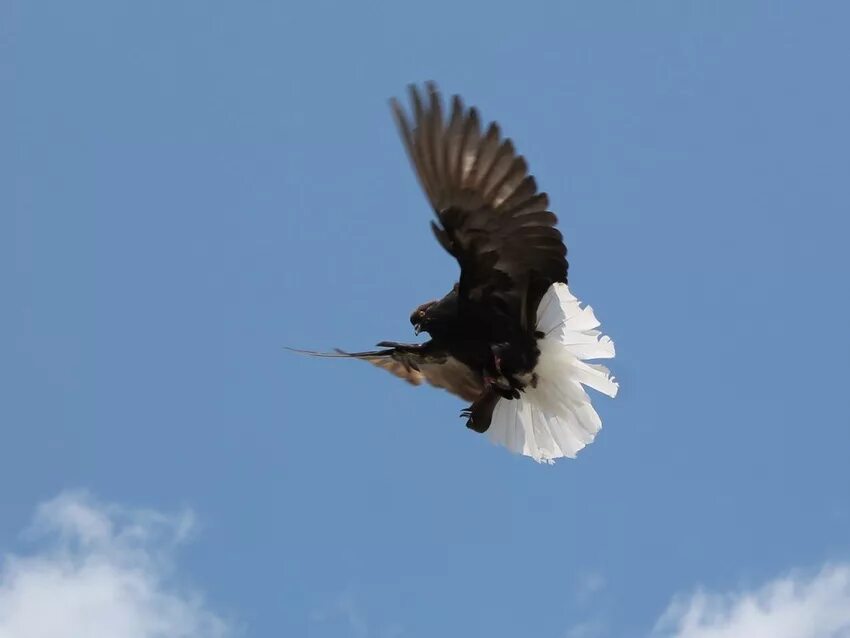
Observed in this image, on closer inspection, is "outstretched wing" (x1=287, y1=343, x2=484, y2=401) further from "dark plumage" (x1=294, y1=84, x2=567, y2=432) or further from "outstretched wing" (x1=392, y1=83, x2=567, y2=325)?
"outstretched wing" (x1=392, y1=83, x2=567, y2=325)

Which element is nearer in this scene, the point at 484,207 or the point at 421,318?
the point at 484,207

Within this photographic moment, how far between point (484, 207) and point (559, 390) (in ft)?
5.59

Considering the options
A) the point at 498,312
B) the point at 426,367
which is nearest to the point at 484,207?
the point at 498,312

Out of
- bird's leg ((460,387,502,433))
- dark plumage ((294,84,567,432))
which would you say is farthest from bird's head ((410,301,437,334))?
bird's leg ((460,387,502,433))

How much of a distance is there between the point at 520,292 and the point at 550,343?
551 millimetres

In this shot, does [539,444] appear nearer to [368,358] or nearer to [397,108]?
[368,358]

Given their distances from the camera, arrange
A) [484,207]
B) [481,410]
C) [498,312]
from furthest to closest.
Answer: [481,410], [498,312], [484,207]

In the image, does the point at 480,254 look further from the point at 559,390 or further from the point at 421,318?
the point at 559,390

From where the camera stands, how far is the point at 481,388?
27.3ft

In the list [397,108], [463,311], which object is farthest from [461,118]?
[463,311]

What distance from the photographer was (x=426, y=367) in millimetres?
8391

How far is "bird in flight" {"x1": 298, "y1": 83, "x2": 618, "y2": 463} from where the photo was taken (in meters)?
6.88

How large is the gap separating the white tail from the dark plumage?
117 mm

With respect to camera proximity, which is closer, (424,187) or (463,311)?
(424,187)
